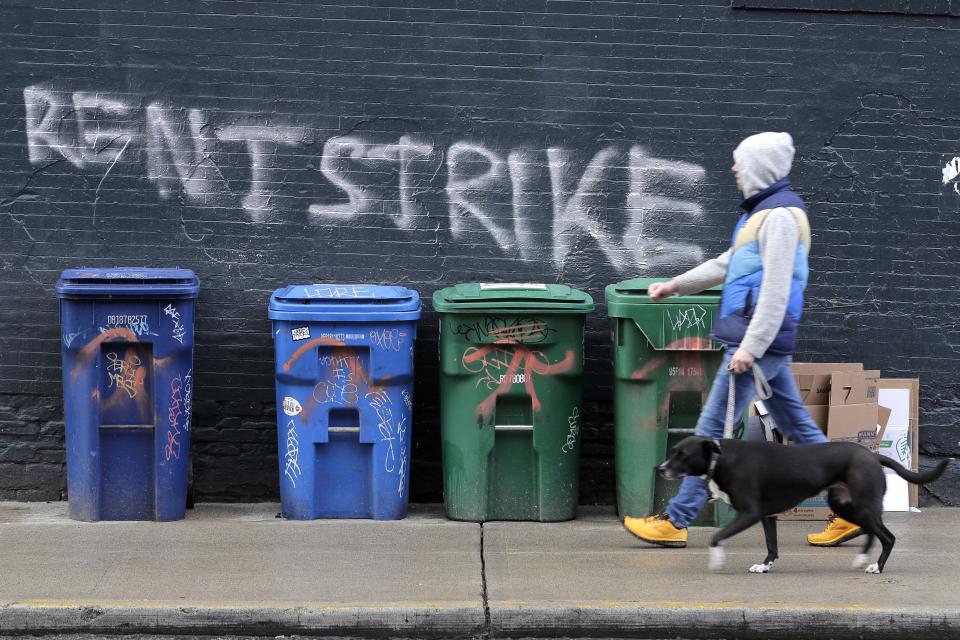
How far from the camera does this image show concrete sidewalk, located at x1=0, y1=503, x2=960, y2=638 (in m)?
5.11

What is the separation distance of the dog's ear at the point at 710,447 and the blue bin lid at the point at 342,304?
6.27ft

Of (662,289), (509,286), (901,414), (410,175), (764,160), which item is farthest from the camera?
(410,175)

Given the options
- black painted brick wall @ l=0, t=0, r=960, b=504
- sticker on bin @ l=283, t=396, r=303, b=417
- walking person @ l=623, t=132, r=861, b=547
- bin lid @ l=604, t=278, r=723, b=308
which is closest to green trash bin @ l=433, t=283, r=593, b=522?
bin lid @ l=604, t=278, r=723, b=308

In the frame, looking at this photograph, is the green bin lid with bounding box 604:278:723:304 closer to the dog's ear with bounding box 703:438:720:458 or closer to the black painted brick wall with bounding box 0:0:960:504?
the black painted brick wall with bounding box 0:0:960:504

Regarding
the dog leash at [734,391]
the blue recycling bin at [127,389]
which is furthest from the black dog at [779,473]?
the blue recycling bin at [127,389]

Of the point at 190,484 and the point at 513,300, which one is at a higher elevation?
the point at 513,300

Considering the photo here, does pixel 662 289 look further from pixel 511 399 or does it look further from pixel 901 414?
pixel 901 414

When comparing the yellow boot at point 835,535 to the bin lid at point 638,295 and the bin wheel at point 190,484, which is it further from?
the bin wheel at point 190,484

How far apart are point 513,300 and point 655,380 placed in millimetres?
878

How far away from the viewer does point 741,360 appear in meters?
5.58

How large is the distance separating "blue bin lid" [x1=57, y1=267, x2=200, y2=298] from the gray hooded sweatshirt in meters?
3.01

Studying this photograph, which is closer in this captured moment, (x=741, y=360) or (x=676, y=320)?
(x=741, y=360)

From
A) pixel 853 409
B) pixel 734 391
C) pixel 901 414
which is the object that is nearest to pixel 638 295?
pixel 734 391

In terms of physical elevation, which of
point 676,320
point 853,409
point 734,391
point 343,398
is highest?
point 676,320
